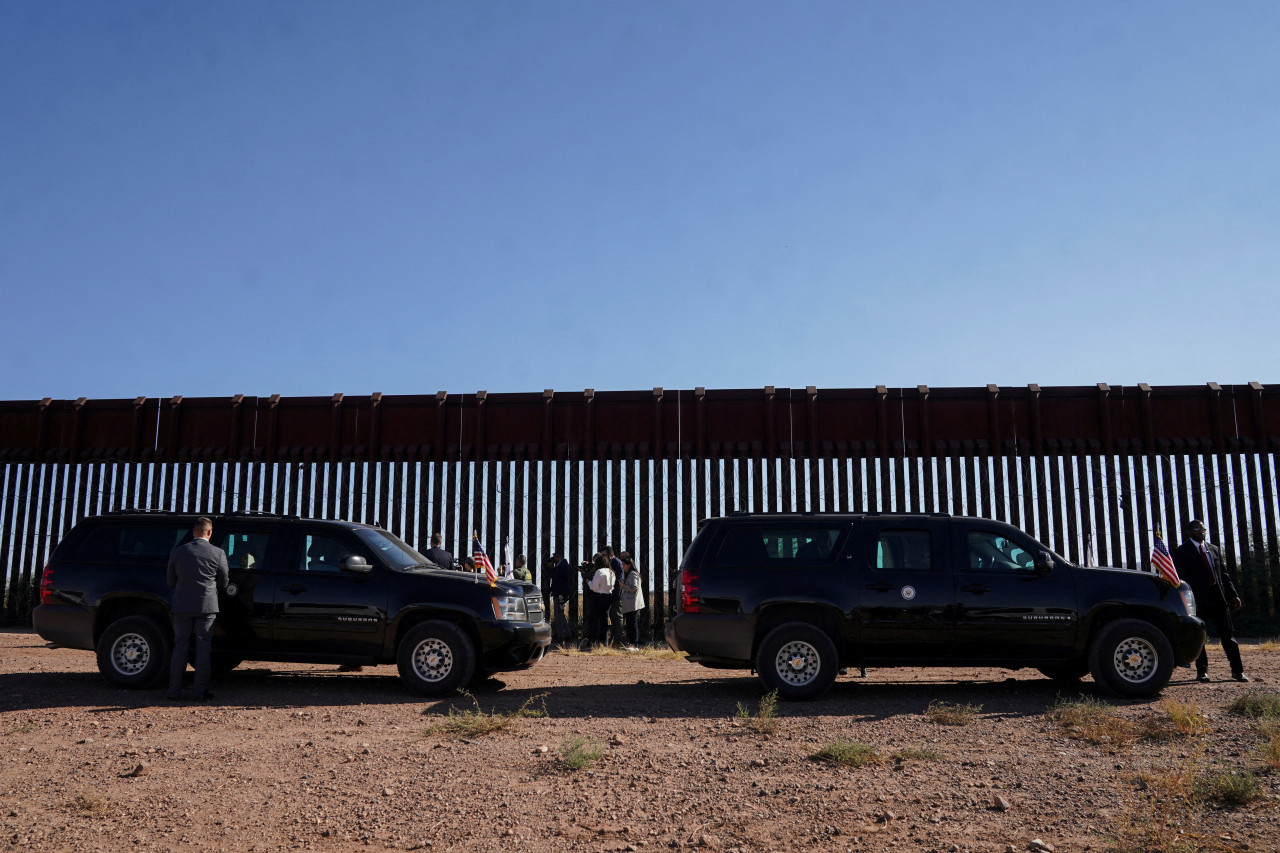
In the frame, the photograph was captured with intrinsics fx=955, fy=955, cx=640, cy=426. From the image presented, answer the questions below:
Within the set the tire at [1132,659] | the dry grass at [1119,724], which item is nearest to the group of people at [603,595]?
the tire at [1132,659]

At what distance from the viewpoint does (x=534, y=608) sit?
10672mm

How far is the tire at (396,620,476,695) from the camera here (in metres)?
9.77

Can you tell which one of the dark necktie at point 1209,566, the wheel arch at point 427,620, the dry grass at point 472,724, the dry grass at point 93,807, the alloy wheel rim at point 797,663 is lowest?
the dry grass at point 93,807

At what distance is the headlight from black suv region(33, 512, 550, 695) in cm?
2

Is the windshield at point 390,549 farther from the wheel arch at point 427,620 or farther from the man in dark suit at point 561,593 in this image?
the man in dark suit at point 561,593

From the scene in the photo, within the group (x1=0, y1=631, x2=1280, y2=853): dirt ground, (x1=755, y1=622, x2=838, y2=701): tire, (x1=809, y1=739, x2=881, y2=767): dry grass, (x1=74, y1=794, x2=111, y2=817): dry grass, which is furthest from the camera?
(x1=755, y1=622, x2=838, y2=701): tire

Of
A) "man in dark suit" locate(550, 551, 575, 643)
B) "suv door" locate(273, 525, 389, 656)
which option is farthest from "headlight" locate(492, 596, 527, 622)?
"man in dark suit" locate(550, 551, 575, 643)

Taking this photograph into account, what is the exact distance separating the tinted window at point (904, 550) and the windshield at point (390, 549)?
16.7 ft

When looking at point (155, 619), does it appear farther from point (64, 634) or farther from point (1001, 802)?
point (1001, 802)

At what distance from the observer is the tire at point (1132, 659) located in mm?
9445

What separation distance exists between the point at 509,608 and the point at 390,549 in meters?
1.61

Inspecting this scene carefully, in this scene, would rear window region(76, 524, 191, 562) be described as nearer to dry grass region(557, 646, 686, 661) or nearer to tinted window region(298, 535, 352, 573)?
tinted window region(298, 535, 352, 573)

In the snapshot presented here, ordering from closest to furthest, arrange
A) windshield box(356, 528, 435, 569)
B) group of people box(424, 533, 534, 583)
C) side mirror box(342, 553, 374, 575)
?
side mirror box(342, 553, 374, 575), windshield box(356, 528, 435, 569), group of people box(424, 533, 534, 583)

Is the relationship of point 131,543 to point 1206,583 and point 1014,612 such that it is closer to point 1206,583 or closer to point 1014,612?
point 1014,612
